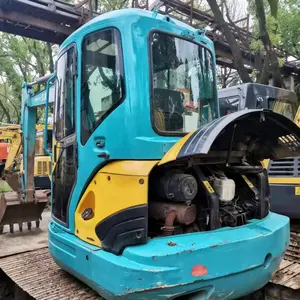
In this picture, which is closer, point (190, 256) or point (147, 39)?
point (190, 256)

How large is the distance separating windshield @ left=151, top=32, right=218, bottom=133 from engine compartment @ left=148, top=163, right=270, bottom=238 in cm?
40

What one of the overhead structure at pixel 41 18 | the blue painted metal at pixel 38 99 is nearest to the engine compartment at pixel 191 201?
the blue painted metal at pixel 38 99

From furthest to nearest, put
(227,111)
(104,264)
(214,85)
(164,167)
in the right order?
(227,111) < (214,85) < (164,167) < (104,264)

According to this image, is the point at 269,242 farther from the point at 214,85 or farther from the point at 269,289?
the point at 214,85

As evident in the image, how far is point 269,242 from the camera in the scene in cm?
304

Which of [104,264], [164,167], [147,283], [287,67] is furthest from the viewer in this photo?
[287,67]

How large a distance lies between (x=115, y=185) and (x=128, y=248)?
0.48 metres

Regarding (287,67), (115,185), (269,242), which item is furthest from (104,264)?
(287,67)

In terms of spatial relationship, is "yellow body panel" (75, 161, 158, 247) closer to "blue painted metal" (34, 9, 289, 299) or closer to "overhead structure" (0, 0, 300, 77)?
"blue painted metal" (34, 9, 289, 299)

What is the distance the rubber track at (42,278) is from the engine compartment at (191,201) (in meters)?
0.95

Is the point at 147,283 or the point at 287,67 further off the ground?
the point at 287,67

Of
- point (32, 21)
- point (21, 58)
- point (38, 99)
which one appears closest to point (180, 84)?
point (38, 99)

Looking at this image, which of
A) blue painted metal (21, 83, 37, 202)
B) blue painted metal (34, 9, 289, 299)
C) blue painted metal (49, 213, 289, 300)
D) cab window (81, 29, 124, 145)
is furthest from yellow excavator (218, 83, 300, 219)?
blue painted metal (21, 83, 37, 202)

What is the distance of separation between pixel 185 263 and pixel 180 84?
1.52 meters
